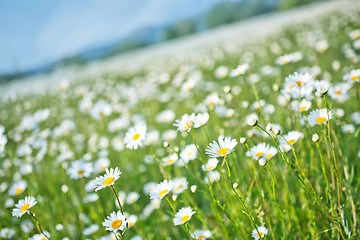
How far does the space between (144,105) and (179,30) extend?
149 feet

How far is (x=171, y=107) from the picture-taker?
3.78m

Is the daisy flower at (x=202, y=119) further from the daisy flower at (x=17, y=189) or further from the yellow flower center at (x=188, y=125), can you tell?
the daisy flower at (x=17, y=189)

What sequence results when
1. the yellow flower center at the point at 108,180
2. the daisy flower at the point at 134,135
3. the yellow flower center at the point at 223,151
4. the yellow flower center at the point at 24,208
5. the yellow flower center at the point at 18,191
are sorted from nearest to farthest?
1. the yellow flower center at the point at 223,151
2. the yellow flower center at the point at 108,180
3. the yellow flower center at the point at 24,208
4. the daisy flower at the point at 134,135
5. the yellow flower center at the point at 18,191

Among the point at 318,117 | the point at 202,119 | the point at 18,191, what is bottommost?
the point at 18,191

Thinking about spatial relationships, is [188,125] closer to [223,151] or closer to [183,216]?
[223,151]

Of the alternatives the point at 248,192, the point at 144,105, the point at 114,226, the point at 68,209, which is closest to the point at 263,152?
the point at 248,192

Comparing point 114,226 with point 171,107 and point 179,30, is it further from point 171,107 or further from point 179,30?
point 179,30

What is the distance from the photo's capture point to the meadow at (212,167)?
1.04 metres

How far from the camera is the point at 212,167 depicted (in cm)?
124

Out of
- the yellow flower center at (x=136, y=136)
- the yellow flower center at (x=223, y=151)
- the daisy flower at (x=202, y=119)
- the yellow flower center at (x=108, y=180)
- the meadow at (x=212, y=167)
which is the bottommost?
the meadow at (x=212, y=167)

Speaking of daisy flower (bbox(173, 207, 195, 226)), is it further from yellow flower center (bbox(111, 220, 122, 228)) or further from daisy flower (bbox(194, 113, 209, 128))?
daisy flower (bbox(194, 113, 209, 128))

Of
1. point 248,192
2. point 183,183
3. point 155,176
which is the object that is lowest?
point 155,176

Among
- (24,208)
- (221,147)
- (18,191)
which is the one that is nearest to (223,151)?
(221,147)

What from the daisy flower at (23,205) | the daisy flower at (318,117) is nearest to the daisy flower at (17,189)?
the daisy flower at (23,205)
